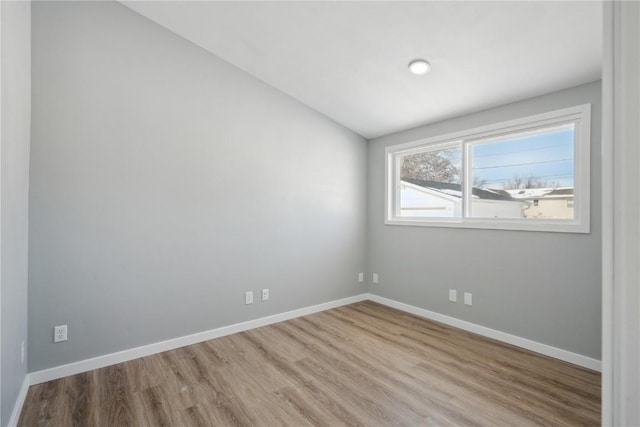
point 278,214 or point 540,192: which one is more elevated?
point 540,192

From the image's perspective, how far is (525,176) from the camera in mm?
2912

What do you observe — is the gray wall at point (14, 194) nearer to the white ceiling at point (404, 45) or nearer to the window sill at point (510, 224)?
the white ceiling at point (404, 45)

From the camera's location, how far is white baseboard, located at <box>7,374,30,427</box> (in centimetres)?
179

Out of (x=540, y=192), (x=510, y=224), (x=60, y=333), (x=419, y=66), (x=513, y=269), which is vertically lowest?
(x=60, y=333)

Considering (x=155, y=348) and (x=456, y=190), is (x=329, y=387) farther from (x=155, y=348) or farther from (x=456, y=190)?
(x=456, y=190)

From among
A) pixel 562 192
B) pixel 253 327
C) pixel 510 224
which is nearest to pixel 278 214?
pixel 253 327

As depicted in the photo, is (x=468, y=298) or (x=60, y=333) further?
(x=468, y=298)

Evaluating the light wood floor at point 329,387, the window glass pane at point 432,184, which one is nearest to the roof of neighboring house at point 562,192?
the window glass pane at point 432,184

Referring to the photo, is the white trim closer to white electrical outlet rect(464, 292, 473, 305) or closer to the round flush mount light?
white electrical outlet rect(464, 292, 473, 305)

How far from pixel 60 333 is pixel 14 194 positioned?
1.15 meters

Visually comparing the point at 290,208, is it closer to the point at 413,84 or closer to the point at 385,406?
the point at 413,84

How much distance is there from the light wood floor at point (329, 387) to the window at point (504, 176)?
1220 millimetres

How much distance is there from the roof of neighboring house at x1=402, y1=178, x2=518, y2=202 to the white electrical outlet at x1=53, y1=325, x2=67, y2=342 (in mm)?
3758

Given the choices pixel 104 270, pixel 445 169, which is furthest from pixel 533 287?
pixel 104 270
